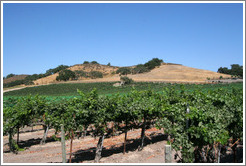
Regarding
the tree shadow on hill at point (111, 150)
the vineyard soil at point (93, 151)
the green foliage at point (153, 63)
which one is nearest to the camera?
the vineyard soil at point (93, 151)

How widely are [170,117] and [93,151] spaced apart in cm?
527

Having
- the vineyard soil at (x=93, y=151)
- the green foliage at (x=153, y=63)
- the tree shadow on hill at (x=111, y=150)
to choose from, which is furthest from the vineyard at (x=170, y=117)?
the green foliage at (x=153, y=63)

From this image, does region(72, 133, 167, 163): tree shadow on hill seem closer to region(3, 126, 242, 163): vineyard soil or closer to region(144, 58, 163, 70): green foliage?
region(3, 126, 242, 163): vineyard soil

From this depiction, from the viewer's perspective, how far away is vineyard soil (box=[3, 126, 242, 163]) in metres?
10.1

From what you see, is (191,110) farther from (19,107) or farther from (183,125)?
(19,107)

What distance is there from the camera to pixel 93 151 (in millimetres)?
12086

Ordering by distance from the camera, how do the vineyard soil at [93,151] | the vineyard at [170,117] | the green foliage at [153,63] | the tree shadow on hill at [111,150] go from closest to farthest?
the vineyard at [170,117] → the vineyard soil at [93,151] → the tree shadow on hill at [111,150] → the green foliage at [153,63]

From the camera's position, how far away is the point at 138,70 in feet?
322

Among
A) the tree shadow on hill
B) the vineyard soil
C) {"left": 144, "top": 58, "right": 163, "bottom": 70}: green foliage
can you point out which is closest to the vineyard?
the vineyard soil

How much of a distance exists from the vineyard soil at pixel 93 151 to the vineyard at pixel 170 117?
0.67 meters

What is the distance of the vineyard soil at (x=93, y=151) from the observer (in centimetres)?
1014

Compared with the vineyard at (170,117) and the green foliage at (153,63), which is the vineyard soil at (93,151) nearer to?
the vineyard at (170,117)

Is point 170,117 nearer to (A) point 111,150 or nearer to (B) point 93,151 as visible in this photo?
(A) point 111,150

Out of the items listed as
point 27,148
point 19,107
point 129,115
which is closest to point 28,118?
point 19,107
